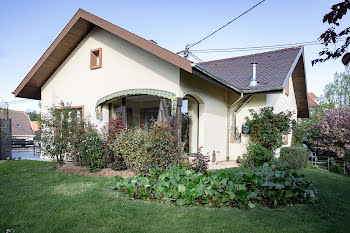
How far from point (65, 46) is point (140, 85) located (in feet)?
12.3

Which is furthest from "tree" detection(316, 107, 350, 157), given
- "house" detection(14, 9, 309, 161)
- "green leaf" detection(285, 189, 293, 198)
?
"green leaf" detection(285, 189, 293, 198)

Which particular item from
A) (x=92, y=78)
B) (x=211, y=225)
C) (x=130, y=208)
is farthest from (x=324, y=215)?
(x=92, y=78)

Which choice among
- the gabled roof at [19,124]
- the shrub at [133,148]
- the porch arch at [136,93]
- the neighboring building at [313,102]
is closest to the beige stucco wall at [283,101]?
the porch arch at [136,93]

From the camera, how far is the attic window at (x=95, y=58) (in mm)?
8727

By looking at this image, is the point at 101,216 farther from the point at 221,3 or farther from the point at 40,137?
the point at 221,3

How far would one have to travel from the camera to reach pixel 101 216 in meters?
3.61

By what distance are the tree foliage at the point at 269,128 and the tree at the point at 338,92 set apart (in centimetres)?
1290

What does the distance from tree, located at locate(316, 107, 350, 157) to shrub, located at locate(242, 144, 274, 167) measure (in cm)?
485

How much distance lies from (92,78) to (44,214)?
604cm

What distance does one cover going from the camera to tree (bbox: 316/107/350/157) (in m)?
10.8

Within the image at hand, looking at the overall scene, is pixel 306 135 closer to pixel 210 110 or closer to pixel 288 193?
pixel 210 110

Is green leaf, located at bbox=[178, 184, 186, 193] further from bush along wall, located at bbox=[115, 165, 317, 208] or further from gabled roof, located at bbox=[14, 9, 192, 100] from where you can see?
gabled roof, located at bbox=[14, 9, 192, 100]

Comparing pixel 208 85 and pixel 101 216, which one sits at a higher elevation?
pixel 208 85

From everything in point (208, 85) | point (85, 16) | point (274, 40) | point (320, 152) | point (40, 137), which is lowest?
point (320, 152)
